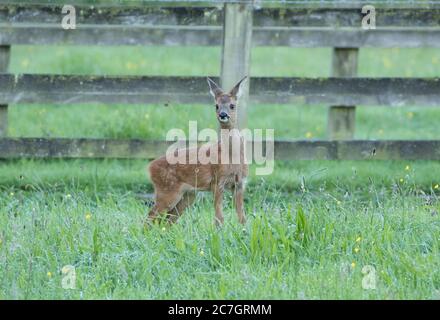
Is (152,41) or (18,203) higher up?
(152,41)

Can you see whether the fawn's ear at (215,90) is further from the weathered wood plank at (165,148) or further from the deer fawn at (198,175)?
the weathered wood plank at (165,148)

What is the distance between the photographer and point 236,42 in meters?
9.20

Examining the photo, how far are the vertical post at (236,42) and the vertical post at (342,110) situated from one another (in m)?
1.66

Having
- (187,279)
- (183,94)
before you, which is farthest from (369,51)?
(187,279)

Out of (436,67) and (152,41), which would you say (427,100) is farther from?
(436,67)

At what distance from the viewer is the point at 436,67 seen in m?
16.6

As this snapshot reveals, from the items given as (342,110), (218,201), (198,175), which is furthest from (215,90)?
(342,110)

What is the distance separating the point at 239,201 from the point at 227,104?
79 cm

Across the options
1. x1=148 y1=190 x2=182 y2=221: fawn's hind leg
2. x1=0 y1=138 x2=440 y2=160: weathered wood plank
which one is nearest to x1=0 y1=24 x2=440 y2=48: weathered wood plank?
x1=0 y1=138 x2=440 y2=160: weathered wood plank

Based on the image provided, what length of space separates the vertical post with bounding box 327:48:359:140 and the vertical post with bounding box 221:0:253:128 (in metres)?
1.66

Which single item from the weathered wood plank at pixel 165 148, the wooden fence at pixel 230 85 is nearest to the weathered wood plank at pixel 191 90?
the wooden fence at pixel 230 85

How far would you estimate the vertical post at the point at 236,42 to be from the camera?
30.1ft

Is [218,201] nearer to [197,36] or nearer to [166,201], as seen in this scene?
[166,201]
